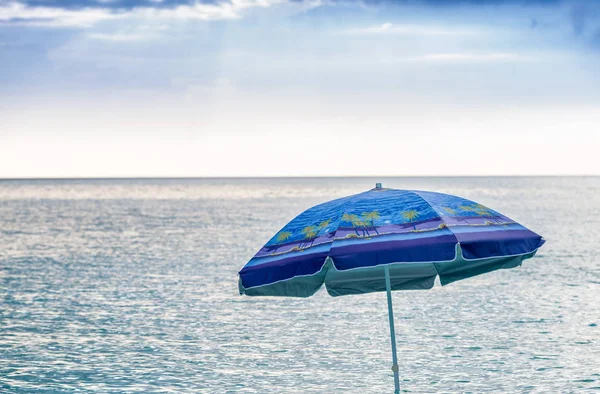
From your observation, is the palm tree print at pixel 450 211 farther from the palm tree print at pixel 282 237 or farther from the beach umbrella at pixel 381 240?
the palm tree print at pixel 282 237

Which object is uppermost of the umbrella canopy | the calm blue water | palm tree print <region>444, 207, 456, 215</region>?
palm tree print <region>444, 207, 456, 215</region>

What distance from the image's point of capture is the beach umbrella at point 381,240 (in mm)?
8078

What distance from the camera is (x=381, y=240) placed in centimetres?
818

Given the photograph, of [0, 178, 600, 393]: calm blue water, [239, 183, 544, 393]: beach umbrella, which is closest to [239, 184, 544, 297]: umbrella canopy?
[239, 183, 544, 393]: beach umbrella

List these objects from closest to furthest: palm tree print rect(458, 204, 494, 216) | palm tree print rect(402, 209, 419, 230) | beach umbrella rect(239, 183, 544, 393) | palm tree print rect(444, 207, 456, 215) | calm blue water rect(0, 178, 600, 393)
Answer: beach umbrella rect(239, 183, 544, 393) → palm tree print rect(402, 209, 419, 230) → palm tree print rect(444, 207, 456, 215) → palm tree print rect(458, 204, 494, 216) → calm blue water rect(0, 178, 600, 393)

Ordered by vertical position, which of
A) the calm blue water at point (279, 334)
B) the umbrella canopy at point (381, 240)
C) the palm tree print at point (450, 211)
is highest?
the palm tree print at point (450, 211)

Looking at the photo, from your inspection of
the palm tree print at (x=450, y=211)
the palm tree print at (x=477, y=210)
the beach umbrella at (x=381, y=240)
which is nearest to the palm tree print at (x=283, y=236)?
the beach umbrella at (x=381, y=240)

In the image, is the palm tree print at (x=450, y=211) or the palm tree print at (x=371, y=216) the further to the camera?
the palm tree print at (x=450, y=211)

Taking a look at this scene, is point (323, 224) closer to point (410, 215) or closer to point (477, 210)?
point (410, 215)

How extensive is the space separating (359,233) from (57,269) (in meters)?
28.5

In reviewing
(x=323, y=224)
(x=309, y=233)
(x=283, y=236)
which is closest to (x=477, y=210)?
(x=323, y=224)

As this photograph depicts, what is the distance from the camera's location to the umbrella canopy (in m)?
8.08

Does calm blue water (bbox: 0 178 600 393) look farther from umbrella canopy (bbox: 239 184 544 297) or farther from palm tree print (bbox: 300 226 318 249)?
palm tree print (bbox: 300 226 318 249)

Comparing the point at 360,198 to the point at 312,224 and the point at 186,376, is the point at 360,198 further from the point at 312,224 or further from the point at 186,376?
the point at 186,376
